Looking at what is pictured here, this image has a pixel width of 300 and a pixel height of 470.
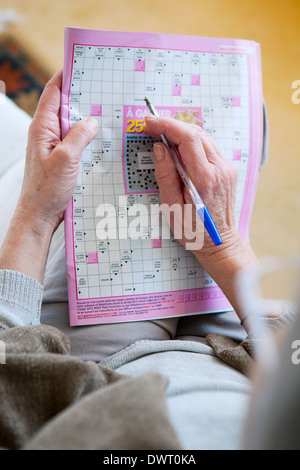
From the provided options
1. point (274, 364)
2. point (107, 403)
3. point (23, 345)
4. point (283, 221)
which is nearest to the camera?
point (274, 364)

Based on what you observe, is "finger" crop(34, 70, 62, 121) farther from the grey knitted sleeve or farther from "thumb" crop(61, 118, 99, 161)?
the grey knitted sleeve

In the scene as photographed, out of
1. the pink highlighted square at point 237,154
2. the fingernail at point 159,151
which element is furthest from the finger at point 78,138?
the pink highlighted square at point 237,154

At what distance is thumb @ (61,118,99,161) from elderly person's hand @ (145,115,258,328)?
9 cm

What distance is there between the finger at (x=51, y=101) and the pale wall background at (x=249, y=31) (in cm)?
96

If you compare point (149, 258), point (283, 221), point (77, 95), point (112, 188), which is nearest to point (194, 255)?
point (149, 258)

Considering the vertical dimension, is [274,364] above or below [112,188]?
below

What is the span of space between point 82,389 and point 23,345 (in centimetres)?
10

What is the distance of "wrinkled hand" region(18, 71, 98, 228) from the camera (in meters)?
0.71

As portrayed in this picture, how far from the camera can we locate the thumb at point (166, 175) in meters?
0.76

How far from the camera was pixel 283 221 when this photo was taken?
5.15ft

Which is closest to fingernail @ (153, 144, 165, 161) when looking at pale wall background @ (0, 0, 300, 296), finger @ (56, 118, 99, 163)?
finger @ (56, 118, 99, 163)

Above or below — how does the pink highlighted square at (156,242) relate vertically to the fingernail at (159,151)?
below

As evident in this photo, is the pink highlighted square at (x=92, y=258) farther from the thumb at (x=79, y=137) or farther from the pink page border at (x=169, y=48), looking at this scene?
the thumb at (x=79, y=137)
